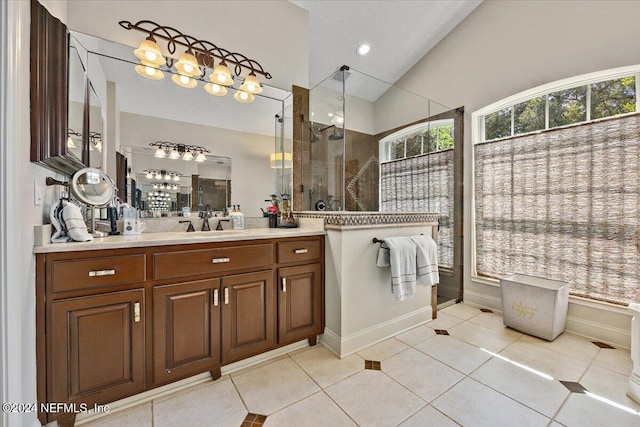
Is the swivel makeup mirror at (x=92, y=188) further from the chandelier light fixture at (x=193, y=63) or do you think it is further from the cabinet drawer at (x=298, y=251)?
the cabinet drawer at (x=298, y=251)

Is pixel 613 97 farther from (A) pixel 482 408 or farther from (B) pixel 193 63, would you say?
(B) pixel 193 63

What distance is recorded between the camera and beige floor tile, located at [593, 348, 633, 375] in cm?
177

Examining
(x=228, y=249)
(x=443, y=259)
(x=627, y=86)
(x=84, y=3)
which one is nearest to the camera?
(x=228, y=249)

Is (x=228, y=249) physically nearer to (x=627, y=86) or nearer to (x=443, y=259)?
(x=443, y=259)

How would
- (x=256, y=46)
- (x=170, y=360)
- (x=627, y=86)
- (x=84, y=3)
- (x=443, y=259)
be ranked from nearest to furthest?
(x=170, y=360) → (x=84, y=3) → (x=627, y=86) → (x=256, y=46) → (x=443, y=259)

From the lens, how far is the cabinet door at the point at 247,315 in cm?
163

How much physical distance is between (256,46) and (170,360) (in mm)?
2602

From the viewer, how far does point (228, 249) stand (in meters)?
1.64

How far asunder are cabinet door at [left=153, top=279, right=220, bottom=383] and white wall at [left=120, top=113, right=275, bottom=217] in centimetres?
95

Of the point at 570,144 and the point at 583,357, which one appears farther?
the point at 570,144

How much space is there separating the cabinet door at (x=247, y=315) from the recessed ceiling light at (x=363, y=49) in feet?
9.35

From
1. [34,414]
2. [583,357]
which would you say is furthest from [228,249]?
[583,357]

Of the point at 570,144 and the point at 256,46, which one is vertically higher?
the point at 256,46

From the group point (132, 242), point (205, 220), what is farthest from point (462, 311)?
point (132, 242)
